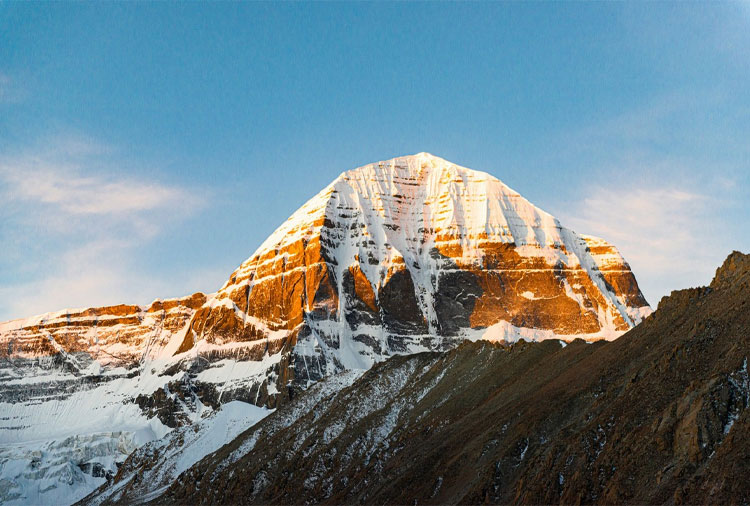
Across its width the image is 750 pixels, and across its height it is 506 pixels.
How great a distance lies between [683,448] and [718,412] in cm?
444

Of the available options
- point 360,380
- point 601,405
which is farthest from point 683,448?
point 360,380

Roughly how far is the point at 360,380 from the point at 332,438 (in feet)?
93.2

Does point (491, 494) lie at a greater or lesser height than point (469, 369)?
lesser

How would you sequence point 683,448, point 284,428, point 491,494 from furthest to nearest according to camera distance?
1. point 284,428
2. point 491,494
3. point 683,448

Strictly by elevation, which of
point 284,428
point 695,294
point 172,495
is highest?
point 695,294

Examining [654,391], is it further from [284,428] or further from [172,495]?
[172,495]

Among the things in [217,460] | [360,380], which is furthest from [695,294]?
[217,460]

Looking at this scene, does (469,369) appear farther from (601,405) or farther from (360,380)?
(601,405)

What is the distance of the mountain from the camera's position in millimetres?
85688

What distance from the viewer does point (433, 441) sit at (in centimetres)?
13512

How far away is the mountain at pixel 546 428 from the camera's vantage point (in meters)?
85.7

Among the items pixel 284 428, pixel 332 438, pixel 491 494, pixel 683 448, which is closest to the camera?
pixel 683 448

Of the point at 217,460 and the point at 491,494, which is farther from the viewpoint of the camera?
the point at 217,460

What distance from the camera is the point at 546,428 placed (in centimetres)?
11156
